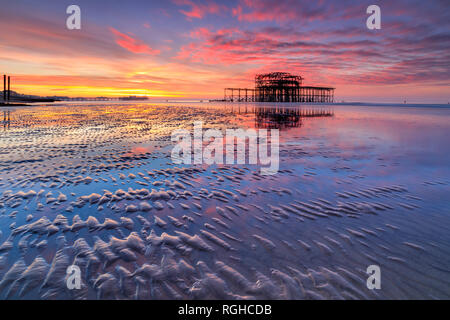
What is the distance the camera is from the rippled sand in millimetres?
3041

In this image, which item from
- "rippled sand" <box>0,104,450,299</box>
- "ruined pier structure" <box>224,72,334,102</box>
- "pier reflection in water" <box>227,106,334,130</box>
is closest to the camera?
"rippled sand" <box>0,104,450,299</box>

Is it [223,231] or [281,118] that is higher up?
[281,118]

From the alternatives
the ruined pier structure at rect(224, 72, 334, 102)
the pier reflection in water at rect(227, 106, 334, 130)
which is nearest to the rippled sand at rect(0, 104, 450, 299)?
the pier reflection in water at rect(227, 106, 334, 130)

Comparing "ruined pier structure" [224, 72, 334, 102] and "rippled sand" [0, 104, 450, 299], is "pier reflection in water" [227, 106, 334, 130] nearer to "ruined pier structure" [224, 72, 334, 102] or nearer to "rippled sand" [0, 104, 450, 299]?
"rippled sand" [0, 104, 450, 299]

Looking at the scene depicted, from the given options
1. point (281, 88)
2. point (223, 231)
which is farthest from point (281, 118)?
point (281, 88)

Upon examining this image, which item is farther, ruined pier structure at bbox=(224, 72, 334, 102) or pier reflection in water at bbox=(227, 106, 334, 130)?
ruined pier structure at bbox=(224, 72, 334, 102)

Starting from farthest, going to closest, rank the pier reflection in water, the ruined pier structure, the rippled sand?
the ruined pier structure
the pier reflection in water
the rippled sand

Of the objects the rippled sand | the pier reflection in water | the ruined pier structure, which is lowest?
the rippled sand

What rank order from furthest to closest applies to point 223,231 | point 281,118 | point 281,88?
point 281,88 → point 281,118 → point 223,231

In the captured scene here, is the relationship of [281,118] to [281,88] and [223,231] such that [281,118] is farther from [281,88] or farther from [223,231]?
[281,88]

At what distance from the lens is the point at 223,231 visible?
439 cm
